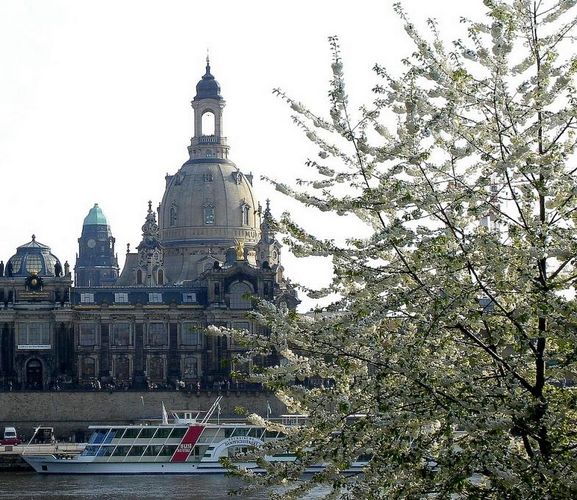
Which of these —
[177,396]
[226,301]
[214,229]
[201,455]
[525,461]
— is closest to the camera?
[525,461]

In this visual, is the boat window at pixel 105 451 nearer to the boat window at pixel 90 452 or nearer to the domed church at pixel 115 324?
the boat window at pixel 90 452

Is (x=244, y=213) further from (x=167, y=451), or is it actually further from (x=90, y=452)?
(x=167, y=451)

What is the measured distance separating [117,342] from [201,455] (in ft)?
118

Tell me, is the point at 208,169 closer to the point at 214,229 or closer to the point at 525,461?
the point at 214,229

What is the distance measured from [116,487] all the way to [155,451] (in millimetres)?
10377

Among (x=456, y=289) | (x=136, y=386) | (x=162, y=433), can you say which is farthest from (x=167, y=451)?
(x=456, y=289)

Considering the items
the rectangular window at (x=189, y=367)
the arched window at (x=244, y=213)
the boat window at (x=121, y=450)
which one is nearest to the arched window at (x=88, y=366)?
the rectangular window at (x=189, y=367)

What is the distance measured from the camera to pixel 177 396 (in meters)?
114

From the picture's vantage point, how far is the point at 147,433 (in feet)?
293

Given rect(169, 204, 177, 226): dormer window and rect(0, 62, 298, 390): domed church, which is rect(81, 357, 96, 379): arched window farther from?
rect(169, 204, 177, 226): dormer window

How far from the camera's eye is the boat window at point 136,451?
Result: 290 feet

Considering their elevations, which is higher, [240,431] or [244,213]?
[244,213]

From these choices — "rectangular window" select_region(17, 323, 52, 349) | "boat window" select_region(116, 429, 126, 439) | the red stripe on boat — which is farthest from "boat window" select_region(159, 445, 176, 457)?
"rectangular window" select_region(17, 323, 52, 349)

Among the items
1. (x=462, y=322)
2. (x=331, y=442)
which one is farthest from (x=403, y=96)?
(x=331, y=442)
